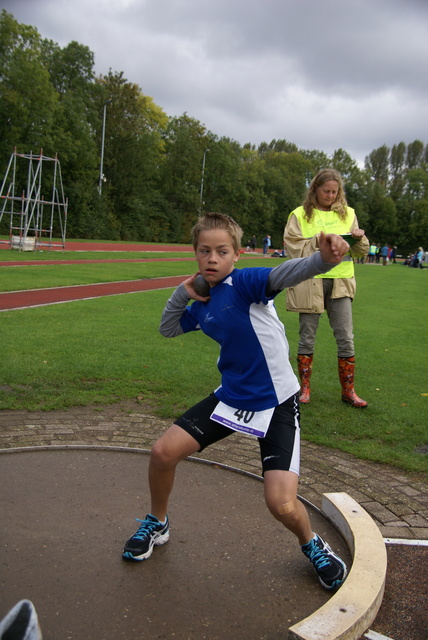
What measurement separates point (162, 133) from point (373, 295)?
53.9m

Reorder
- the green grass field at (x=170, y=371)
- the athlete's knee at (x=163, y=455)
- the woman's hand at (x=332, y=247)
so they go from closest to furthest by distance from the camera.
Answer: the woman's hand at (x=332, y=247)
the athlete's knee at (x=163, y=455)
the green grass field at (x=170, y=371)

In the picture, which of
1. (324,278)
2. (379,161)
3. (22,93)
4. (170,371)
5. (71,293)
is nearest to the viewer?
(324,278)

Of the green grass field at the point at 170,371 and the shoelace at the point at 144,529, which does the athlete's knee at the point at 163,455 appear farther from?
the green grass field at the point at 170,371

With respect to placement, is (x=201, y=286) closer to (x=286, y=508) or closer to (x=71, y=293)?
(x=286, y=508)

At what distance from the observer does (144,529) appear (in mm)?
3244

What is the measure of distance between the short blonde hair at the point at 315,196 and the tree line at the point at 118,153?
39529mm

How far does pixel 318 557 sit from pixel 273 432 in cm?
68

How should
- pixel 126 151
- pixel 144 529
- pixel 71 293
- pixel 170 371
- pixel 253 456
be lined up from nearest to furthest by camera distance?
1. pixel 144 529
2. pixel 253 456
3. pixel 170 371
4. pixel 71 293
5. pixel 126 151

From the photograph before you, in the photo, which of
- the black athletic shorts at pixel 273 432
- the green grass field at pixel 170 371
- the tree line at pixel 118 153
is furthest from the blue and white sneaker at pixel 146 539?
the tree line at pixel 118 153

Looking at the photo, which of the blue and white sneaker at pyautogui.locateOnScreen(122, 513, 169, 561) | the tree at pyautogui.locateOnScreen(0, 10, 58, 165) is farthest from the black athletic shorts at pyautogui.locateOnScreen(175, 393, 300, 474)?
the tree at pyautogui.locateOnScreen(0, 10, 58, 165)

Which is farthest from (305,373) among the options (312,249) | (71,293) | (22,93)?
(22,93)

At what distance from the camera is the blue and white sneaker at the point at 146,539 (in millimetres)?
3152

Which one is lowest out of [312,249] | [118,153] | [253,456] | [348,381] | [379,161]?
[253,456]

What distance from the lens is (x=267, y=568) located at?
315cm
